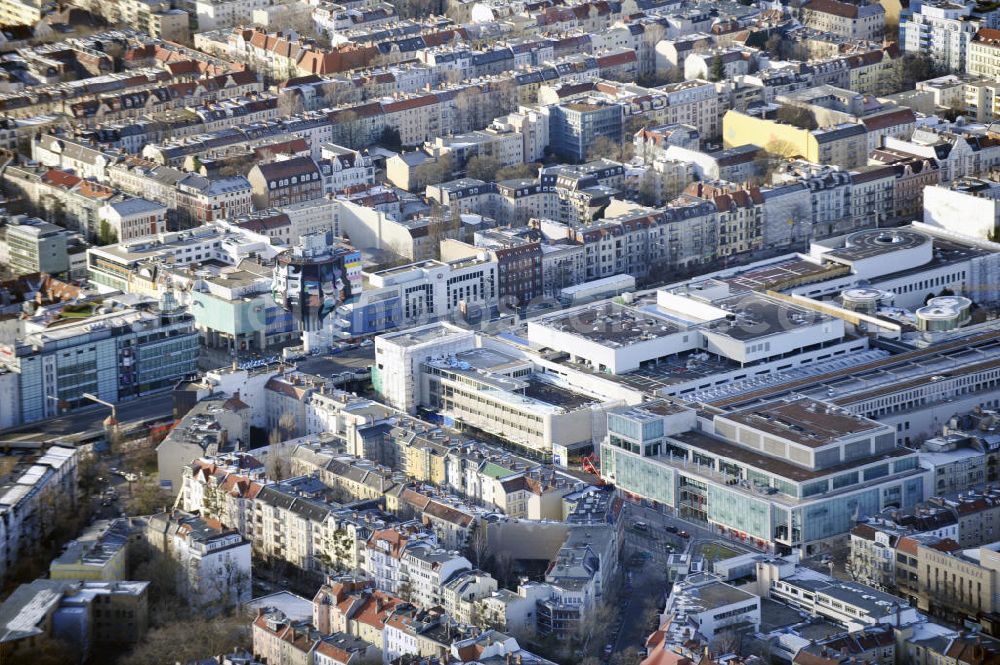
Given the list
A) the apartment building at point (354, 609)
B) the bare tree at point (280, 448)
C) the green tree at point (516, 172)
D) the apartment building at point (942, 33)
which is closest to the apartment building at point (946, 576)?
the apartment building at point (354, 609)

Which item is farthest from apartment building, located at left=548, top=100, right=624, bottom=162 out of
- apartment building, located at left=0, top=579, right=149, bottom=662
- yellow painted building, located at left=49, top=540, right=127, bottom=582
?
apartment building, located at left=0, top=579, right=149, bottom=662

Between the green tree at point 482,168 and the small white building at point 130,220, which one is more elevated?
the green tree at point 482,168

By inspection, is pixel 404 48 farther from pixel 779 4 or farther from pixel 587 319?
pixel 587 319

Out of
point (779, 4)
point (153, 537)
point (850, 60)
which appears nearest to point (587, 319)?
point (153, 537)

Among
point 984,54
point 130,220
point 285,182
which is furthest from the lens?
point 984,54

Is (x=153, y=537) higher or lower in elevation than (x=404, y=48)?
lower

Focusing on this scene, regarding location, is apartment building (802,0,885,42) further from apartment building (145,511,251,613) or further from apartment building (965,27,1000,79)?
apartment building (145,511,251,613)

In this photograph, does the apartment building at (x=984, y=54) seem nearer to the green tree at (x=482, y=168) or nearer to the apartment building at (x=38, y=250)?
the green tree at (x=482, y=168)

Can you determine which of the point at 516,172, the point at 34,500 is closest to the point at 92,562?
the point at 34,500

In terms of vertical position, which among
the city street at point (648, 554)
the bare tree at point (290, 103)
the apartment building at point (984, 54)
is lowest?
the city street at point (648, 554)

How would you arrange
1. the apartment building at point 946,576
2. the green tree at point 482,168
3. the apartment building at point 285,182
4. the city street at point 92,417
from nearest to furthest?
the apartment building at point 946,576 → the city street at point 92,417 → the apartment building at point 285,182 → the green tree at point 482,168

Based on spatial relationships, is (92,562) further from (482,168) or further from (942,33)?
(942,33)
